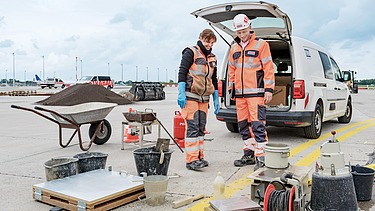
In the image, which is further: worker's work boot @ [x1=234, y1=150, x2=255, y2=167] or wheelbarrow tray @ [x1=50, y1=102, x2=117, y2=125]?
wheelbarrow tray @ [x1=50, y1=102, x2=117, y2=125]

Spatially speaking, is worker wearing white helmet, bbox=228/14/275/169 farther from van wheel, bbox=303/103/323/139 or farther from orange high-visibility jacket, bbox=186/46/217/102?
van wheel, bbox=303/103/323/139

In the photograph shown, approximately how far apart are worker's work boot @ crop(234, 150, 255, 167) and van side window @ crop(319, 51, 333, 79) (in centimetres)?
366

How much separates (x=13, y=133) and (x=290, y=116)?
6431 millimetres

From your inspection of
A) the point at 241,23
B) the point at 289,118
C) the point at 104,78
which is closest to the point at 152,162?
the point at 241,23

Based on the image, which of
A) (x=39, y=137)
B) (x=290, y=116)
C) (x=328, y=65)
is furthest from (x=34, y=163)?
(x=328, y=65)

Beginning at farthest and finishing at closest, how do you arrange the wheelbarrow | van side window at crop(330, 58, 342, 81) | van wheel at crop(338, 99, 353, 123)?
van wheel at crop(338, 99, 353, 123), van side window at crop(330, 58, 342, 81), the wheelbarrow

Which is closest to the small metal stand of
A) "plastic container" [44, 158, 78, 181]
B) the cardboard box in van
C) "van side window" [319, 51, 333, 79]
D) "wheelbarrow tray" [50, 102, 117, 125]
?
"plastic container" [44, 158, 78, 181]

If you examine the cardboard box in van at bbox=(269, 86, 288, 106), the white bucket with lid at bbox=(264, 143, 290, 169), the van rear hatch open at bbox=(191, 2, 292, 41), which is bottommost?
the white bucket with lid at bbox=(264, 143, 290, 169)

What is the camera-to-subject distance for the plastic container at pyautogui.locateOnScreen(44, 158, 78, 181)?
13.2 ft

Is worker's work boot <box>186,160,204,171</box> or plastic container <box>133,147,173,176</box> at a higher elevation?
plastic container <box>133,147,173,176</box>

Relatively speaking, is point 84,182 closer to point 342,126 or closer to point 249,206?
point 249,206

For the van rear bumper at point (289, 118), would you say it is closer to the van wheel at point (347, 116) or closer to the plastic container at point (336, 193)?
the plastic container at point (336, 193)

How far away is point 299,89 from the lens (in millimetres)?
6656

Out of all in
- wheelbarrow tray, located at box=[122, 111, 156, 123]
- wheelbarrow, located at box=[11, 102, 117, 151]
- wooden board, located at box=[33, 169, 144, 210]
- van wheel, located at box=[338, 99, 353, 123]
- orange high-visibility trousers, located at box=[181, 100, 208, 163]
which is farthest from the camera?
van wheel, located at box=[338, 99, 353, 123]
